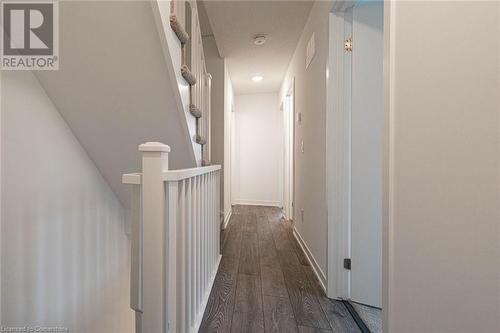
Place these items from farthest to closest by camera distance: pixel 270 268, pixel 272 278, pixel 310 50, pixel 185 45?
pixel 310 50, pixel 270 268, pixel 272 278, pixel 185 45

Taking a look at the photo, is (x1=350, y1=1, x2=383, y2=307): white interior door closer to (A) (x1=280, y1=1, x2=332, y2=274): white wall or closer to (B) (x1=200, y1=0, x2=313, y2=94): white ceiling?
(A) (x1=280, y1=1, x2=332, y2=274): white wall

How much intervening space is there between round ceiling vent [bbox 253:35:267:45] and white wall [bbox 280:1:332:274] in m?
0.42

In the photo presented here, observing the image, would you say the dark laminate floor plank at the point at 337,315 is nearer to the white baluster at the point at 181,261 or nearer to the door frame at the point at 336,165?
the door frame at the point at 336,165

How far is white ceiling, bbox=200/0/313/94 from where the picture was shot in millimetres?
2061

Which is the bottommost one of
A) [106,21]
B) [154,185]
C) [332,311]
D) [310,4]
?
[332,311]

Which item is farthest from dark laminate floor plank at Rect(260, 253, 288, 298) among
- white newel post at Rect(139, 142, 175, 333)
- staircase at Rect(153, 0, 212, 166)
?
staircase at Rect(153, 0, 212, 166)

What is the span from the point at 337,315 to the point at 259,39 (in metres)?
2.72

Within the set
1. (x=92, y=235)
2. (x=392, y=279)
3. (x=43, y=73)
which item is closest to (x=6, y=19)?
(x=43, y=73)

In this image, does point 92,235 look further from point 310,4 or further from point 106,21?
point 310,4

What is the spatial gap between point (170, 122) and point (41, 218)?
0.96 meters

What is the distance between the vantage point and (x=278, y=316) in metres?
1.31

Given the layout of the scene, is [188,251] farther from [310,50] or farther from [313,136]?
[310,50]

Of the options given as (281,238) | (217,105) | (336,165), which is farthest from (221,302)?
(217,105)

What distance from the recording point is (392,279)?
86 centimetres
